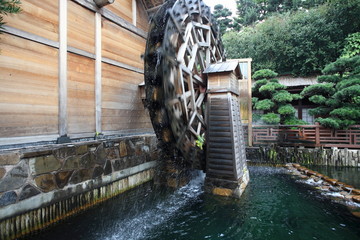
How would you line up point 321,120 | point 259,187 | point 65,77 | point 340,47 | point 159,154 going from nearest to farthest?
point 65,77, point 259,187, point 159,154, point 321,120, point 340,47

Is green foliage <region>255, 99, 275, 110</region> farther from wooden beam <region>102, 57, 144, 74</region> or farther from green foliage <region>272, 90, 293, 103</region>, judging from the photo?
wooden beam <region>102, 57, 144, 74</region>

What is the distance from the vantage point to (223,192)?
427 cm

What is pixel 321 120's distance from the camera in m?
7.86

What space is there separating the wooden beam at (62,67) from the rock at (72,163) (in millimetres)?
505

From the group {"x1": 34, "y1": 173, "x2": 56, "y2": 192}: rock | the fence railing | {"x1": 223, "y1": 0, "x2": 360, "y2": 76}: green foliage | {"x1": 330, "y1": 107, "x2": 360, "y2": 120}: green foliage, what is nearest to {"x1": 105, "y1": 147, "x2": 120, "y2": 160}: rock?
{"x1": 34, "y1": 173, "x2": 56, "y2": 192}: rock

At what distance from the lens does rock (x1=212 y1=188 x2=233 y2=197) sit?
422 cm

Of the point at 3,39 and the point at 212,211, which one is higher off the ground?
the point at 3,39

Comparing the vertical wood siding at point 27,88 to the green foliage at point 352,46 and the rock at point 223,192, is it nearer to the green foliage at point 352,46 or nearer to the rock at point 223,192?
the rock at point 223,192

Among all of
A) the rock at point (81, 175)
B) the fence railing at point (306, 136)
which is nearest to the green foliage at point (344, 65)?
the fence railing at point (306, 136)

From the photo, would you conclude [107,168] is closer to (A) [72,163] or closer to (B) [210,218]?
(A) [72,163]

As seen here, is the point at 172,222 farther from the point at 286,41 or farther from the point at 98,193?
the point at 286,41

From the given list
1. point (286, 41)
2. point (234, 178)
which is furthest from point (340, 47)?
point (234, 178)

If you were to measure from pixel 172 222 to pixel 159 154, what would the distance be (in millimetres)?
2621

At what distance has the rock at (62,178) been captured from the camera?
3.25 metres
